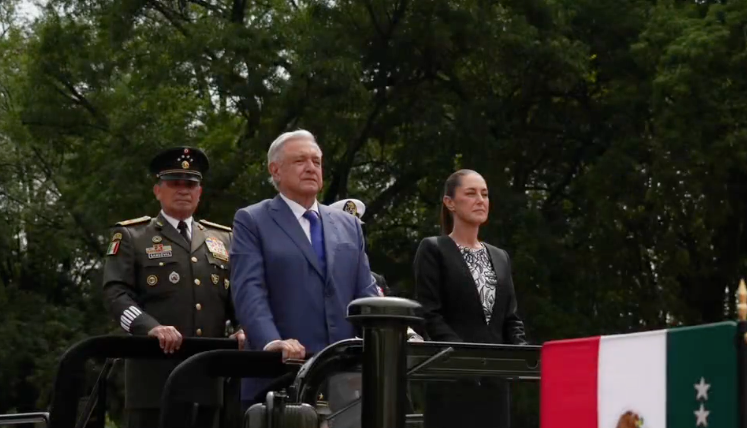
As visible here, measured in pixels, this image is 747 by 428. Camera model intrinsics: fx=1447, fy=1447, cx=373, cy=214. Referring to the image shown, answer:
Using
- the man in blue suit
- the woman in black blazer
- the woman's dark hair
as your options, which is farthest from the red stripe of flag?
the woman's dark hair

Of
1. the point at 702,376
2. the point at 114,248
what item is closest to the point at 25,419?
the point at 114,248

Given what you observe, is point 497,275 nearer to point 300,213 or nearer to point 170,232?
point 300,213

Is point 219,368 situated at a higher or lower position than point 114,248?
lower

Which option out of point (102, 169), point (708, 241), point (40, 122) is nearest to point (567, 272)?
point (708, 241)

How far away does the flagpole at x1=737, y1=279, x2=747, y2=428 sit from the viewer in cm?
247

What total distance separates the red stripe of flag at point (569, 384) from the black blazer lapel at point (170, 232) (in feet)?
8.99

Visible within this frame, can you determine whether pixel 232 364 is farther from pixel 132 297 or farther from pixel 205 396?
pixel 132 297

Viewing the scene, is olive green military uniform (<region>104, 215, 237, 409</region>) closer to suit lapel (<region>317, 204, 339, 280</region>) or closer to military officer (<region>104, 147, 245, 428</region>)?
military officer (<region>104, 147, 245, 428</region>)

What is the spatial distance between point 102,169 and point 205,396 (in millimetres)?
17357

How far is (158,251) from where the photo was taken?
5660 mm

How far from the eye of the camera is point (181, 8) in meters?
23.6

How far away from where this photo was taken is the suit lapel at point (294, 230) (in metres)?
4.59

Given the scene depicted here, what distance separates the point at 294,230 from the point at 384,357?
4.98 ft

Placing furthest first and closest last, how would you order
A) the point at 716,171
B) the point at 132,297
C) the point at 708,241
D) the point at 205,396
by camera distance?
the point at 708,241 < the point at 716,171 < the point at 132,297 < the point at 205,396
